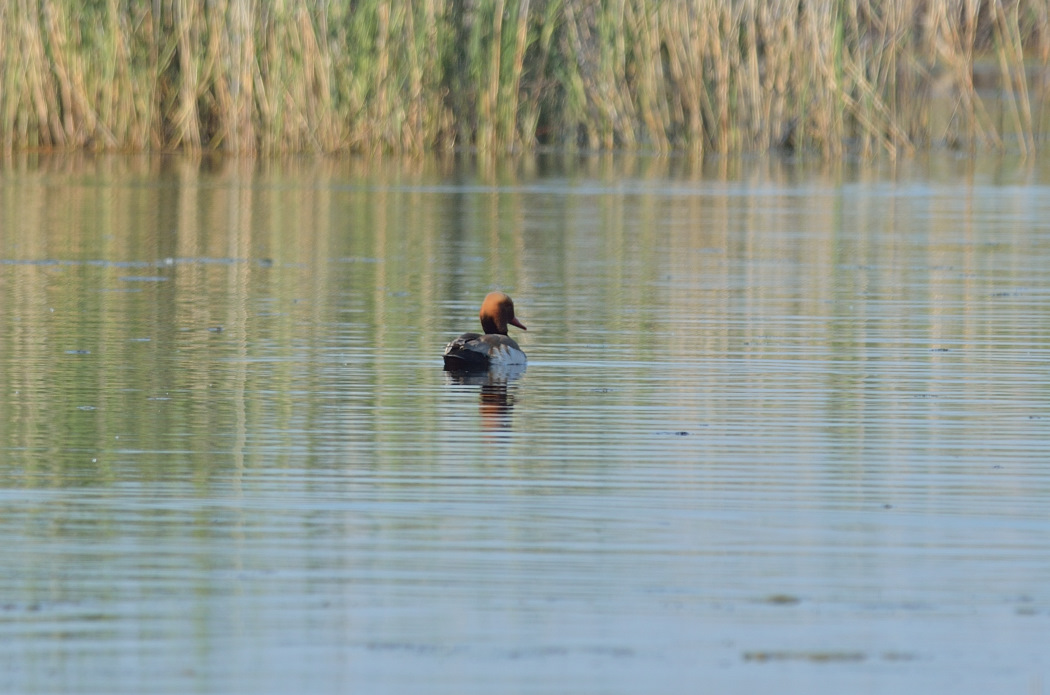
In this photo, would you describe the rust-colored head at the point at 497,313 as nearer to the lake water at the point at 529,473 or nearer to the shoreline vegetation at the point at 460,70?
the lake water at the point at 529,473

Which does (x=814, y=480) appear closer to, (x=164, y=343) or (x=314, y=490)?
(x=314, y=490)

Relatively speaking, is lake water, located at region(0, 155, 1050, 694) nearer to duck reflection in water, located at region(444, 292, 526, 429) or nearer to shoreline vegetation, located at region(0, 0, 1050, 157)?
duck reflection in water, located at region(444, 292, 526, 429)

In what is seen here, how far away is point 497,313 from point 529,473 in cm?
281

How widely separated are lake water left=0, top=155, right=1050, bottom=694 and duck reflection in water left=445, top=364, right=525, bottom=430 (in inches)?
1.2

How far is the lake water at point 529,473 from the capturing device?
439 centimetres

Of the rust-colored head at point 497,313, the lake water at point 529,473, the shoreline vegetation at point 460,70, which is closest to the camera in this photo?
the lake water at point 529,473

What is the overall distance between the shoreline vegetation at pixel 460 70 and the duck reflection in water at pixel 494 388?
13863 millimetres

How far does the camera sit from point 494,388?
8234 millimetres

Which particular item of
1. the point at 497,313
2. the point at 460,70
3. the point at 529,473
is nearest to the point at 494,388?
the point at 497,313

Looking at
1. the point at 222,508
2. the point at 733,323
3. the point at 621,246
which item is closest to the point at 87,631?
the point at 222,508

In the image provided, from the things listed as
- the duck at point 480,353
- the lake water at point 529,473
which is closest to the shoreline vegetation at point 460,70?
the lake water at point 529,473

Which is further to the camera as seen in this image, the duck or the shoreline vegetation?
the shoreline vegetation

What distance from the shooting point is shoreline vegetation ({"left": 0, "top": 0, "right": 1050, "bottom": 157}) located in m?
22.3

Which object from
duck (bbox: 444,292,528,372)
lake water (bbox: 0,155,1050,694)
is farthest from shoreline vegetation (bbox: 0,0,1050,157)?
duck (bbox: 444,292,528,372)
